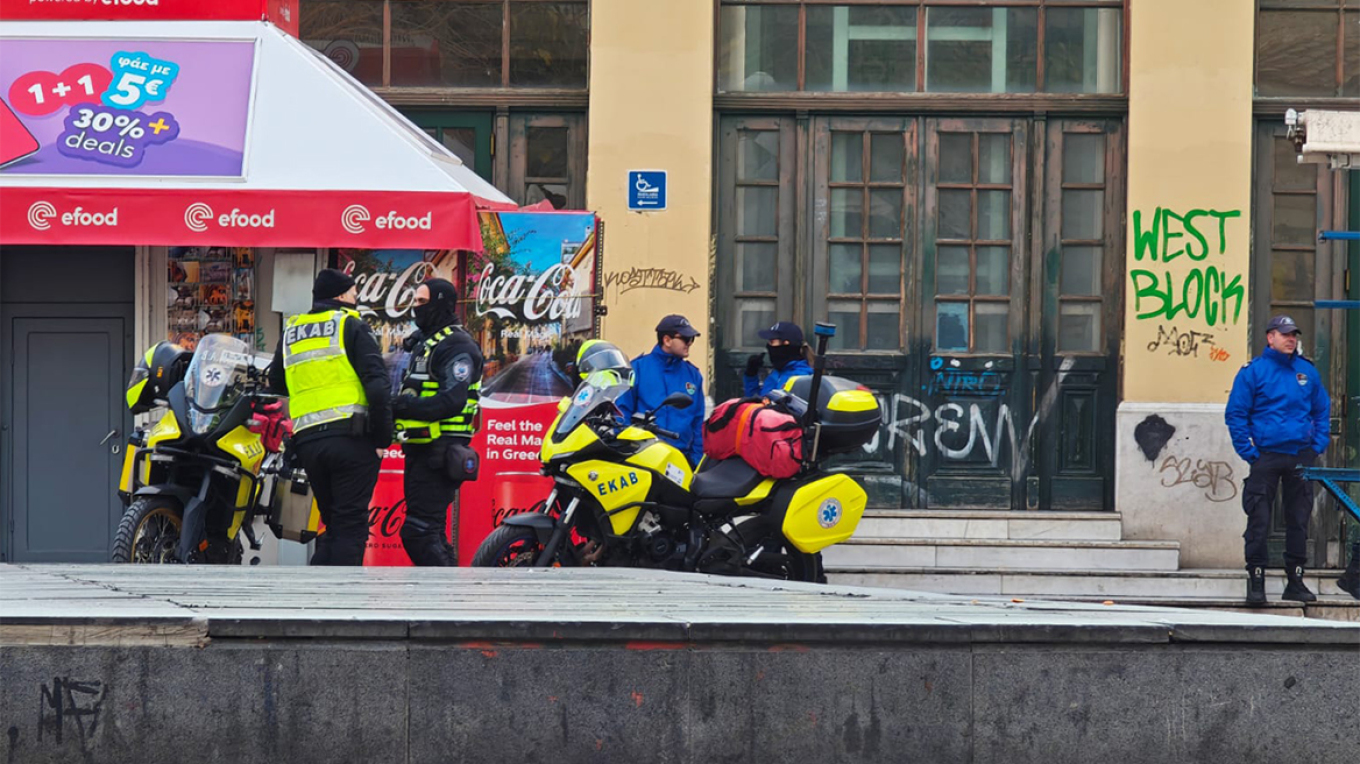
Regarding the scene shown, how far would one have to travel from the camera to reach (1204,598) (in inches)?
450

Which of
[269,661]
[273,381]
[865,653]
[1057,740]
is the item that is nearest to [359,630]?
[269,661]

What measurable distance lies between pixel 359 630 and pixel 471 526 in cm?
549

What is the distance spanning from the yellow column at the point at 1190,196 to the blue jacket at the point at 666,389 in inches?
128

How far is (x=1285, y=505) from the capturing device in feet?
36.7

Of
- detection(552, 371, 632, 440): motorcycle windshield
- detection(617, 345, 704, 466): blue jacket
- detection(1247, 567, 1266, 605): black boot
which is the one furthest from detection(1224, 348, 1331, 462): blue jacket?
detection(552, 371, 632, 440): motorcycle windshield

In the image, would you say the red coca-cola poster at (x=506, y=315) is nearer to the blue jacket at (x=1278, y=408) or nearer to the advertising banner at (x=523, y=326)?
the advertising banner at (x=523, y=326)

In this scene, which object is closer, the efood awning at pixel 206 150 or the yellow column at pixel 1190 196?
the efood awning at pixel 206 150

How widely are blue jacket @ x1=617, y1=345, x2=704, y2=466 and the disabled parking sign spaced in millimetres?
1692

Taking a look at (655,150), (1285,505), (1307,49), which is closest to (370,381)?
(655,150)

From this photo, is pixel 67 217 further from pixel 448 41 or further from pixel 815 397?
pixel 815 397

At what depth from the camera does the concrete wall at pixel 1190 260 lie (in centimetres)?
1205

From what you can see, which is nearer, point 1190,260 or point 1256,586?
point 1256,586

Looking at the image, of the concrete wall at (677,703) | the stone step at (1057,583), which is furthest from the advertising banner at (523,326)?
the concrete wall at (677,703)

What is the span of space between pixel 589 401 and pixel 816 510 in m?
1.26
